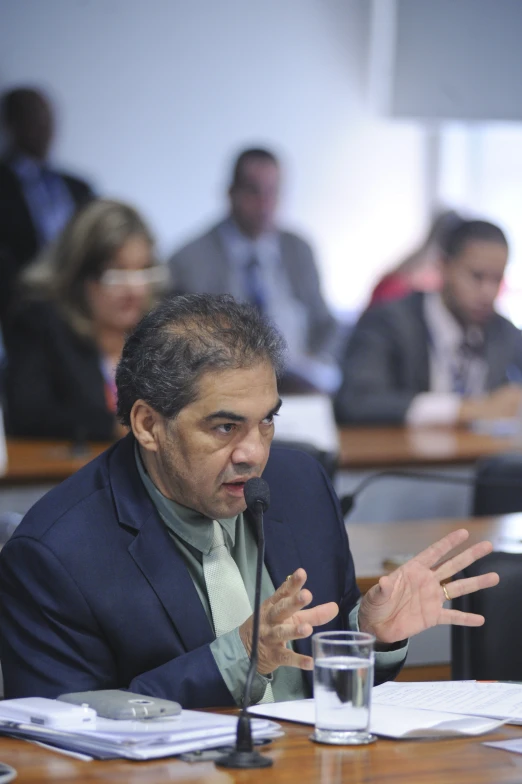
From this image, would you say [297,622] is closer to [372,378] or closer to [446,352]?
[372,378]

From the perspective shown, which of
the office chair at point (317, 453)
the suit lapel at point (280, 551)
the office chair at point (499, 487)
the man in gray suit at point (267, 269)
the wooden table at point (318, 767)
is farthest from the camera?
the man in gray suit at point (267, 269)

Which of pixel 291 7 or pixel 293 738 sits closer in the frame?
pixel 293 738

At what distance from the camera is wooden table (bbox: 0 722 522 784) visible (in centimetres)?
124

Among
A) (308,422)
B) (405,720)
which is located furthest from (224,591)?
(308,422)

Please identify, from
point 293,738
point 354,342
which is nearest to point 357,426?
point 354,342

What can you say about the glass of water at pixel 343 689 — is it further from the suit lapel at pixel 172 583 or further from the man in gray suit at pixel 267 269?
the man in gray suit at pixel 267 269

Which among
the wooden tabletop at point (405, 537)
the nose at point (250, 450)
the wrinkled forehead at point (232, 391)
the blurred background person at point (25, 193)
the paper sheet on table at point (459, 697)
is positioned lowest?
the wooden tabletop at point (405, 537)

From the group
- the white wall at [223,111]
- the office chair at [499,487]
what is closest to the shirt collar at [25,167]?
the white wall at [223,111]

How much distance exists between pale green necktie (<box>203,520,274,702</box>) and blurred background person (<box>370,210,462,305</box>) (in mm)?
4417

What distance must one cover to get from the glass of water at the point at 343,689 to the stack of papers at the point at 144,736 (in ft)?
0.23

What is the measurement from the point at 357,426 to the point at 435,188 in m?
2.78

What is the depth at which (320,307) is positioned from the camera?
21.7ft

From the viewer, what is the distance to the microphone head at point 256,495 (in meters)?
1.55

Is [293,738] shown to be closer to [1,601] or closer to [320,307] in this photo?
[1,601]
